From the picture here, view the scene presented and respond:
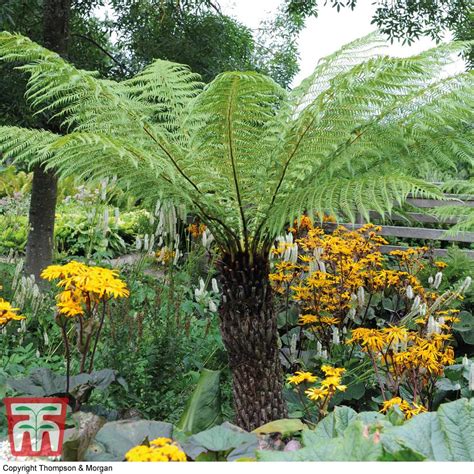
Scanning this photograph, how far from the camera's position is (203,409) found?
84.4 inches

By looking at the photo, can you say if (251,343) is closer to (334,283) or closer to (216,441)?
(334,283)

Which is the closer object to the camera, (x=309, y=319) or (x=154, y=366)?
(x=154, y=366)

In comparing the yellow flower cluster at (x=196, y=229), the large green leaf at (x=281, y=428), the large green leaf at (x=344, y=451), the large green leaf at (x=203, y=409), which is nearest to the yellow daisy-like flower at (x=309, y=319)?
the large green leaf at (x=203, y=409)

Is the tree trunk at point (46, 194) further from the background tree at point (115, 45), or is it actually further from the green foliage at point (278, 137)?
the green foliage at point (278, 137)

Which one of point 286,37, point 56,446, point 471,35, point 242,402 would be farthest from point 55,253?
point 286,37

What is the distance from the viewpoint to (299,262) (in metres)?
3.98

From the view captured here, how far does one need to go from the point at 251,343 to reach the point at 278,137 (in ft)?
2.48

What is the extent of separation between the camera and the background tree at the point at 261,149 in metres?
2.23

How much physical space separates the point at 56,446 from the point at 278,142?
52.6 inches

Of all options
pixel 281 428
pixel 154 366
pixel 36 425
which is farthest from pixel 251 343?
pixel 36 425

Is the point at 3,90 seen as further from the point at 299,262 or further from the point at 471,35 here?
the point at 471,35

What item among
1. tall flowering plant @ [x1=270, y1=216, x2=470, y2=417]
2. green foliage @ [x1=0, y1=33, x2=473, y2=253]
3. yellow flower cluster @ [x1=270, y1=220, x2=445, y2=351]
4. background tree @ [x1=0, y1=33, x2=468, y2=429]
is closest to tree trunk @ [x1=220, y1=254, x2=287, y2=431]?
background tree @ [x1=0, y1=33, x2=468, y2=429]

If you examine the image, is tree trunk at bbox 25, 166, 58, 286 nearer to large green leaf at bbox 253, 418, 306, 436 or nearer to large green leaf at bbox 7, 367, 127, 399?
large green leaf at bbox 7, 367, 127, 399

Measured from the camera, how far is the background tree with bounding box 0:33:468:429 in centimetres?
223
